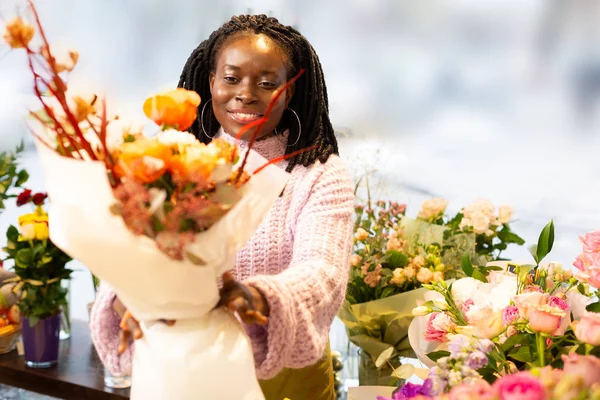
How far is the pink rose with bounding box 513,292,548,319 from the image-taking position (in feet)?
2.53

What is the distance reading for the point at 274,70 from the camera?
3.55 ft

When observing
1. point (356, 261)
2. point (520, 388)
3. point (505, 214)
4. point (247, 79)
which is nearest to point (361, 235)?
point (356, 261)

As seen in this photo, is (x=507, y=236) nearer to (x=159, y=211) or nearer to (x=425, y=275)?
(x=425, y=275)

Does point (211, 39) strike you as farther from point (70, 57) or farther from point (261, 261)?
point (70, 57)

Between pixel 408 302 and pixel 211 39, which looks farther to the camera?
pixel 408 302

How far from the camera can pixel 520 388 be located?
54cm

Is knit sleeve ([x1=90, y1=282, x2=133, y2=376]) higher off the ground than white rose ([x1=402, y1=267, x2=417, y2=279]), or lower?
higher

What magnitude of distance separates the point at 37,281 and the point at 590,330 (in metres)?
1.08

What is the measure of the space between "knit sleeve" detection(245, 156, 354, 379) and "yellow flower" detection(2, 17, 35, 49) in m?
0.34

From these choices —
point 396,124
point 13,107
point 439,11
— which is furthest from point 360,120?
point 13,107

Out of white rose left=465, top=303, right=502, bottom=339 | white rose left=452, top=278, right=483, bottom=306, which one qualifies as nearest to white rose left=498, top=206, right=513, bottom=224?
white rose left=452, top=278, right=483, bottom=306

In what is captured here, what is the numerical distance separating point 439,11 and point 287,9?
1.52ft

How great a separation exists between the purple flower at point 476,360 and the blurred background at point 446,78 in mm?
1359

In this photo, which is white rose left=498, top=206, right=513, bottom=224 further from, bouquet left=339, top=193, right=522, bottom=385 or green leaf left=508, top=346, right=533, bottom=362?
green leaf left=508, top=346, right=533, bottom=362
